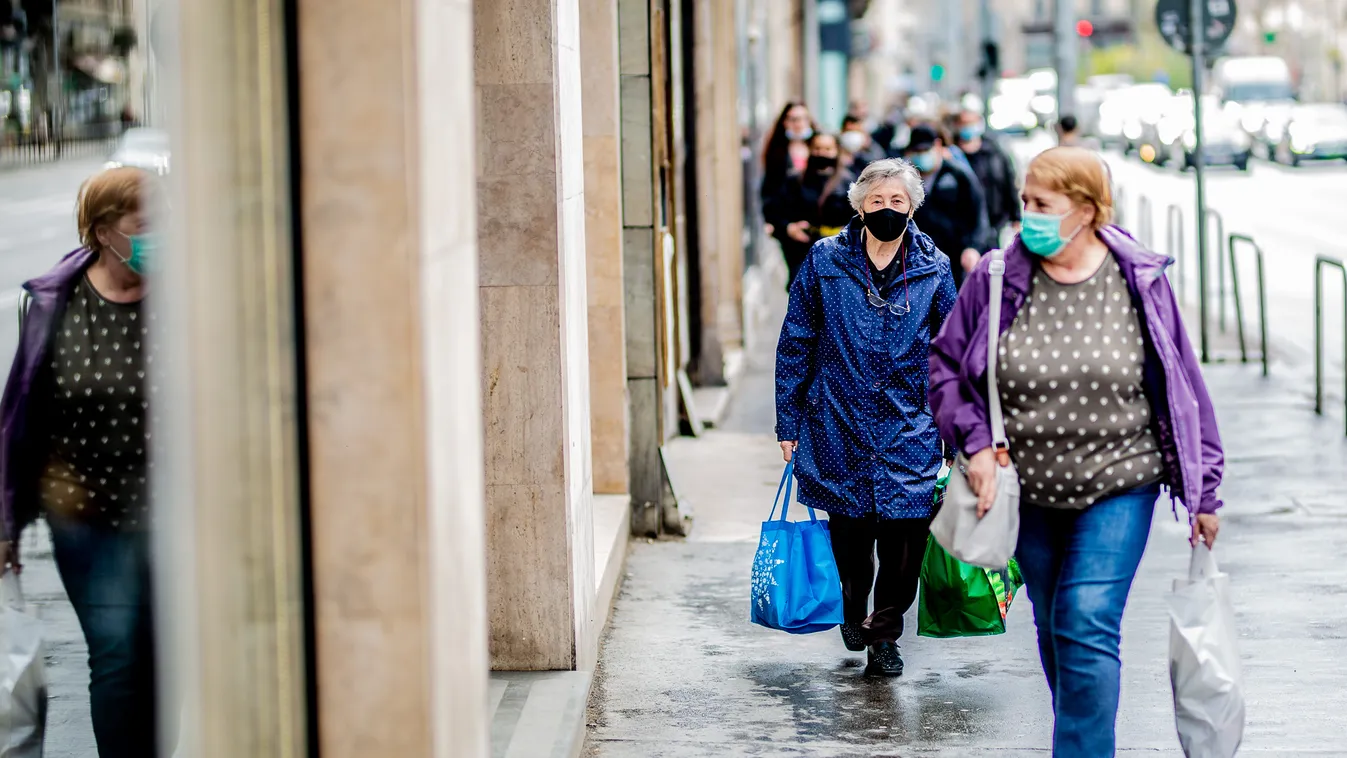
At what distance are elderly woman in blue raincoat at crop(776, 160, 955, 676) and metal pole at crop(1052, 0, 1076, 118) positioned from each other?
14.4 meters

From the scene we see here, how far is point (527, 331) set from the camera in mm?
5879

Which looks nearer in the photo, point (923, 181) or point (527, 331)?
point (527, 331)

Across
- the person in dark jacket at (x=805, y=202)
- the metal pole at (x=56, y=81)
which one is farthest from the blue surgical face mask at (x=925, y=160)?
the metal pole at (x=56, y=81)

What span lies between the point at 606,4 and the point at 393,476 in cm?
473

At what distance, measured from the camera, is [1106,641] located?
4.68m

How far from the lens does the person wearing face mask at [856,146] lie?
614 inches

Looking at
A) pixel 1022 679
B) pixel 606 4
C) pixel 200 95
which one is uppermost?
pixel 606 4

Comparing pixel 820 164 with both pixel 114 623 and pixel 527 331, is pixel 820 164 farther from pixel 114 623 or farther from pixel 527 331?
pixel 114 623

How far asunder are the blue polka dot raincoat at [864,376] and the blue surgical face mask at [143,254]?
310 cm

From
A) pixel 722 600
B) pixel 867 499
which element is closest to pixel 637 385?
pixel 722 600

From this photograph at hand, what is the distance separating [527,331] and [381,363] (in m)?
→ 2.36

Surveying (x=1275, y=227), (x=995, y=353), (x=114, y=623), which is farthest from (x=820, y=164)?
(x=1275, y=227)

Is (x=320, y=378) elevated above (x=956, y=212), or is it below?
below

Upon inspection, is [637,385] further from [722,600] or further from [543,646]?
[543,646]
